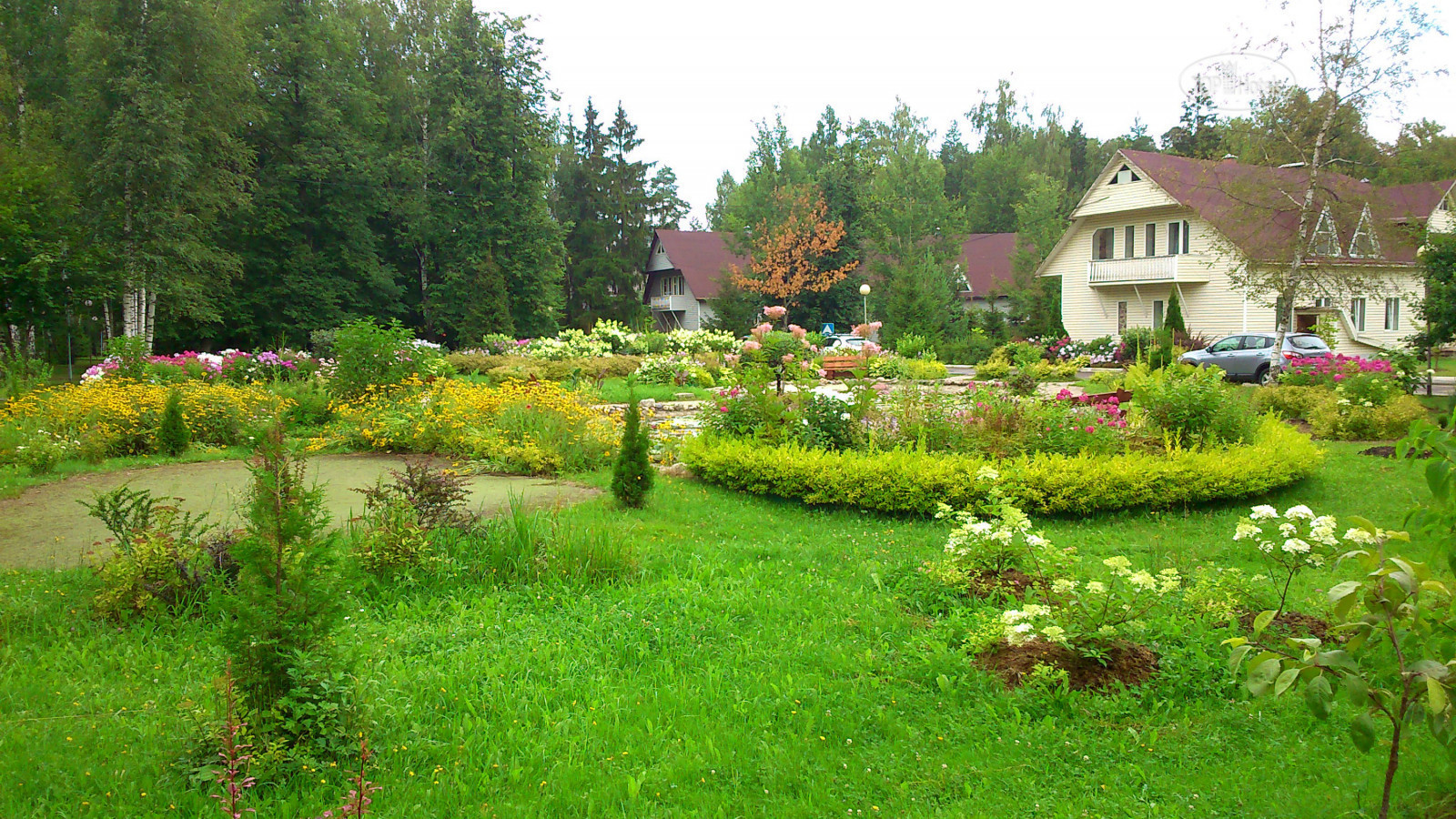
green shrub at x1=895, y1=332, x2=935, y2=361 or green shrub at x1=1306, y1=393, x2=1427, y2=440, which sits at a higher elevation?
green shrub at x1=895, y1=332, x2=935, y2=361

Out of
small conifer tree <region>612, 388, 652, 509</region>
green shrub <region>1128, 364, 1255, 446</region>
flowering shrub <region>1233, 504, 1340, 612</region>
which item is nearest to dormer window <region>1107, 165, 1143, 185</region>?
green shrub <region>1128, 364, 1255, 446</region>

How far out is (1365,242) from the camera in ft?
70.7

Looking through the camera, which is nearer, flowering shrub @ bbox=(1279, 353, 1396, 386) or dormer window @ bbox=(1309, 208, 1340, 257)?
flowering shrub @ bbox=(1279, 353, 1396, 386)

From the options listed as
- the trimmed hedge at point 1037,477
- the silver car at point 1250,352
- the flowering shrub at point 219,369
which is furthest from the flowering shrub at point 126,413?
the silver car at point 1250,352

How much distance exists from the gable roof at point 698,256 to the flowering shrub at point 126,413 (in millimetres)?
35201

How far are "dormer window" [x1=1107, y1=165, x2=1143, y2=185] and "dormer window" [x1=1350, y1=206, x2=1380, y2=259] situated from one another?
32.9 ft

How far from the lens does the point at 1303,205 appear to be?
17625 millimetres

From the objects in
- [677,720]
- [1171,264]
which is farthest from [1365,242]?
[677,720]

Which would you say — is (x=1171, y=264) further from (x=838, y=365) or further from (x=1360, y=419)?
(x=1360, y=419)

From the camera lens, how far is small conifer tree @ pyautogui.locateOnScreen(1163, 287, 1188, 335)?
2739 cm

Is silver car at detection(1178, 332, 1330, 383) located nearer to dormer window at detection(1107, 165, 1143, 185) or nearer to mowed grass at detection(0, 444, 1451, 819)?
dormer window at detection(1107, 165, 1143, 185)

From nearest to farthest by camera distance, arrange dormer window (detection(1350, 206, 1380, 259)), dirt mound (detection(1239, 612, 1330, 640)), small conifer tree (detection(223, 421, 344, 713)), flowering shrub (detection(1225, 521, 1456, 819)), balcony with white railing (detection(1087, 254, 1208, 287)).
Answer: flowering shrub (detection(1225, 521, 1456, 819))
small conifer tree (detection(223, 421, 344, 713))
dirt mound (detection(1239, 612, 1330, 640))
dormer window (detection(1350, 206, 1380, 259))
balcony with white railing (detection(1087, 254, 1208, 287))

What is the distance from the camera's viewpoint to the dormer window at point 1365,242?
18.8 meters

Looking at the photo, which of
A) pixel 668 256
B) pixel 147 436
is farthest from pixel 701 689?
pixel 668 256
